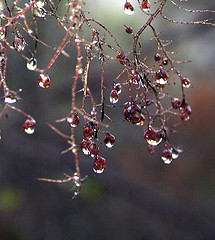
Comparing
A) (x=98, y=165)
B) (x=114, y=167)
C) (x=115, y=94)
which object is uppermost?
(x=115, y=94)

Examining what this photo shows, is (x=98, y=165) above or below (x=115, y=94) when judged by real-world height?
below

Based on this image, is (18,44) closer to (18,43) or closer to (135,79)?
(18,43)

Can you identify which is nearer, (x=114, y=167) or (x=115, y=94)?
(x=115, y=94)

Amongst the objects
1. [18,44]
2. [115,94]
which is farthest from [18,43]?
[115,94]

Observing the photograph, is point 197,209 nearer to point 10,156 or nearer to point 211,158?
point 211,158

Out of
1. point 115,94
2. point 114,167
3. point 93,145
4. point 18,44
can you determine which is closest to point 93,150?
point 93,145

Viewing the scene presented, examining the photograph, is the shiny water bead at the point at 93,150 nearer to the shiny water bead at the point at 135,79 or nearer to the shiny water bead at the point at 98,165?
the shiny water bead at the point at 98,165

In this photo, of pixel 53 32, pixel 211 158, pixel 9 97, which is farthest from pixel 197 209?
pixel 9 97

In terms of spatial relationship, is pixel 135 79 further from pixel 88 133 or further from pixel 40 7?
pixel 40 7
